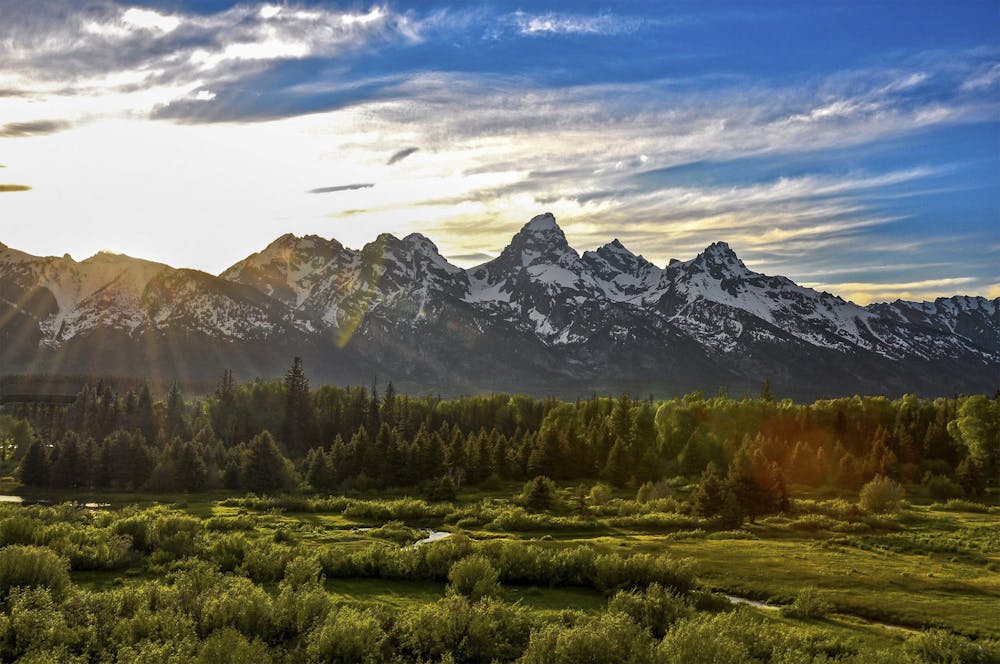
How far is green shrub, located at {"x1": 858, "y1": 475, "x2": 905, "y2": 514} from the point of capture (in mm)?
82750

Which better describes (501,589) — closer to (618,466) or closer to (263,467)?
(263,467)

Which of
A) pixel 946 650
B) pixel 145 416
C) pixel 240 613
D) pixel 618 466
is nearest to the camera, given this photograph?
pixel 240 613

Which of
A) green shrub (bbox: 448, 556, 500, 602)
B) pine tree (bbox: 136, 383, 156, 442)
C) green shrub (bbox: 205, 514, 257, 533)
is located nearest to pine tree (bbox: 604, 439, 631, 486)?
green shrub (bbox: 205, 514, 257, 533)

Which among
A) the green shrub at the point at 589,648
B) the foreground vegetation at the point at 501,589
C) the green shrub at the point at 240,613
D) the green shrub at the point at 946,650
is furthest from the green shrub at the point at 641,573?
the green shrub at the point at 240,613

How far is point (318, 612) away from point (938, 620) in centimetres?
3372

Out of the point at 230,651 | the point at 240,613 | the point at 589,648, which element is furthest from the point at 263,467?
the point at 589,648

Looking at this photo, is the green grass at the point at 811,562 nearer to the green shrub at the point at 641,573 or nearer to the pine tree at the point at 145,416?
the green shrub at the point at 641,573

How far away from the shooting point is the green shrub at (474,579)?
37.2 metres

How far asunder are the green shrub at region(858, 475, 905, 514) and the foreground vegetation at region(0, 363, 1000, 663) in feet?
1.12

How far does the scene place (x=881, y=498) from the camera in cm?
8444

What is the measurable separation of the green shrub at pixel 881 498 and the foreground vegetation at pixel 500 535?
0.34 m

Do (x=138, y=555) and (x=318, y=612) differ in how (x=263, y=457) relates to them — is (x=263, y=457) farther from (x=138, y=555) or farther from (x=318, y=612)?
(x=318, y=612)

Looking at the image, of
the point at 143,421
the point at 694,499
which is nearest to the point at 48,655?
the point at 694,499

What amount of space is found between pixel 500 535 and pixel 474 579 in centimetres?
3001
